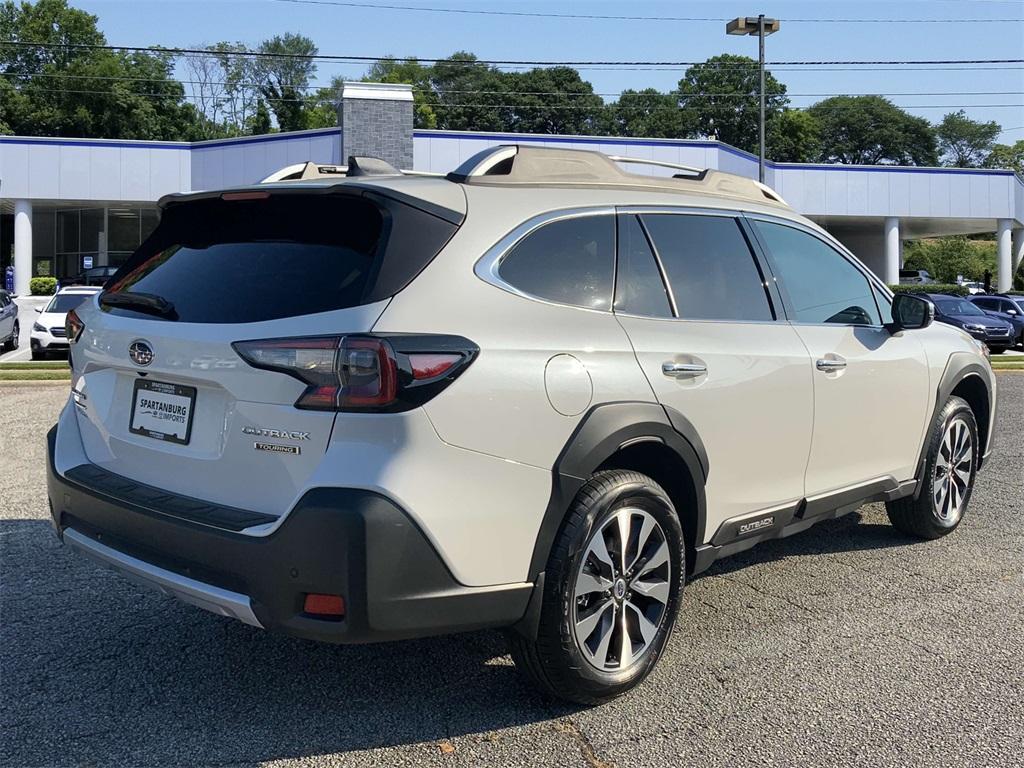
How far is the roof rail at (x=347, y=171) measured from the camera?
3746 millimetres

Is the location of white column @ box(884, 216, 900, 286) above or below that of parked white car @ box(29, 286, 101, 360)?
above

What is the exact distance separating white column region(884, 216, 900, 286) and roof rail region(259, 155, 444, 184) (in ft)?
140

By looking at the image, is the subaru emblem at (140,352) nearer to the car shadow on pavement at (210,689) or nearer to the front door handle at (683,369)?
the car shadow on pavement at (210,689)

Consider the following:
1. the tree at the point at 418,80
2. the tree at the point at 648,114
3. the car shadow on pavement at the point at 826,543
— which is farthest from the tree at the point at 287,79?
the car shadow on pavement at the point at 826,543

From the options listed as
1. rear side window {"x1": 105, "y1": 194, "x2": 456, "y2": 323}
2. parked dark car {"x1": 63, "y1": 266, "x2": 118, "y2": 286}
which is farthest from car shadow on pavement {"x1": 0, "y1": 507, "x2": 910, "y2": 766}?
parked dark car {"x1": 63, "y1": 266, "x2": 118, "y2": 286}

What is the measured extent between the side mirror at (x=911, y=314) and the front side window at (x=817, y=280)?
0.38ft

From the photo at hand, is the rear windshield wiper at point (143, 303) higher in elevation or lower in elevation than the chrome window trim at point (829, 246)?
lower

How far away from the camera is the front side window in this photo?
4.46m

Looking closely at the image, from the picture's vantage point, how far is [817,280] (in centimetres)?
468

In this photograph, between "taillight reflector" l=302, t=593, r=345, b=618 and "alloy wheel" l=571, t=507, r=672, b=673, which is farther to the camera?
"alloy wheel" l=571, t=507, r=672, b=673

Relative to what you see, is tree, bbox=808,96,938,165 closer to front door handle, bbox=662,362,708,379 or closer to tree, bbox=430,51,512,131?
tree, bbox=430,51,512,131

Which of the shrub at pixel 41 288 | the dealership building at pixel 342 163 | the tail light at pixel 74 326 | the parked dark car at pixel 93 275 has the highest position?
the dealership building at pixel 342 163

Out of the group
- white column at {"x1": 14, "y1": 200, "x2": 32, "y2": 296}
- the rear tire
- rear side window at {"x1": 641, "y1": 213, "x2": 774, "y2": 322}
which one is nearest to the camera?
rear side window at {"x1": 641, "y1": 213, "x2": 774, "y2": 322}

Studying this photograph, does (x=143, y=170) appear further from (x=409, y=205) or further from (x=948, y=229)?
(x=948, y=229)
